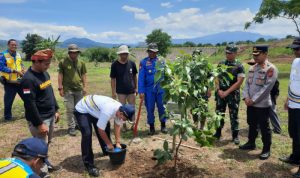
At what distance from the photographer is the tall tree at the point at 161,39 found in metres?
53.7

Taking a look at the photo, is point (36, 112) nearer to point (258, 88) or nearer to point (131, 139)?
point (131, 139)

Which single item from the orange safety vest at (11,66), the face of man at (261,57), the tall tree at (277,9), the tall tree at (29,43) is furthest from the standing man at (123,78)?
the tall tree at (29,43)

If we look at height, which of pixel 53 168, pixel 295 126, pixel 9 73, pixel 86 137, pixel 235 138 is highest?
pixel 9 73

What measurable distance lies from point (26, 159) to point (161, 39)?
53597mm

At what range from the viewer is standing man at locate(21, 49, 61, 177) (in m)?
4.46

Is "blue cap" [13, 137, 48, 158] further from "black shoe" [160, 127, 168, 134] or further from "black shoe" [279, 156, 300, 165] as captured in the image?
"black shoe" [160, 127, 168, 134]

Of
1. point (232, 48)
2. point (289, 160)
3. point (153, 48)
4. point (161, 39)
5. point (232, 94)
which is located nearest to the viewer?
point (289, 160)

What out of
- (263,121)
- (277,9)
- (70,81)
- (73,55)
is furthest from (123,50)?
(277,9)

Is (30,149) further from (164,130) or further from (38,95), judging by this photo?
(164,130)

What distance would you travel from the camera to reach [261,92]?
17.9 ft

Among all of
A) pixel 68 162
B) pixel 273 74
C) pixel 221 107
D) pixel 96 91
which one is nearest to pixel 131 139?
pixel 68 162

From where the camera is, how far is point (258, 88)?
5609 millimetres

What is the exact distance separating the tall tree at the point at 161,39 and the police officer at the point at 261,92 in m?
46.9

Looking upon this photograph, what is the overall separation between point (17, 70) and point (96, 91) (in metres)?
6.57
